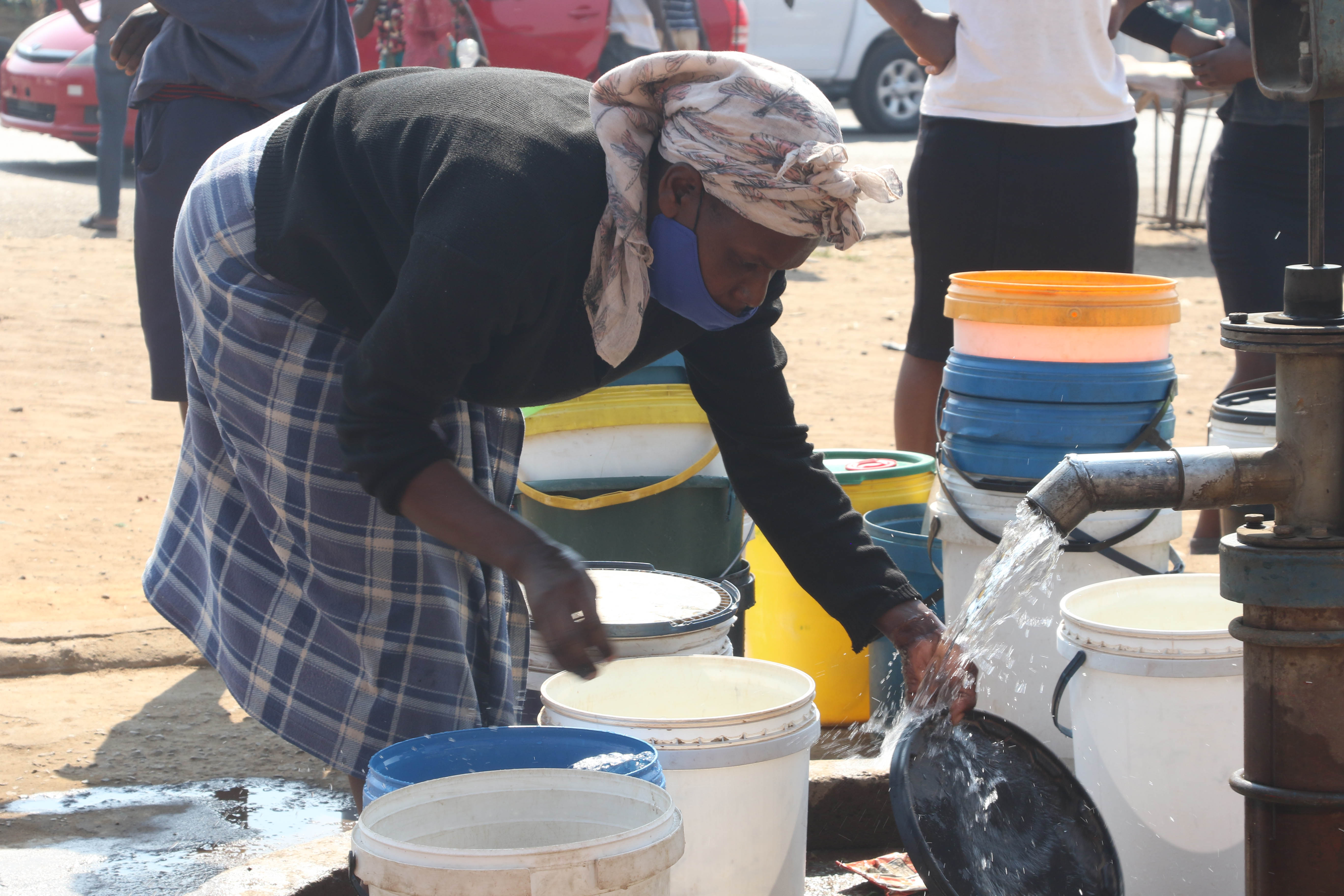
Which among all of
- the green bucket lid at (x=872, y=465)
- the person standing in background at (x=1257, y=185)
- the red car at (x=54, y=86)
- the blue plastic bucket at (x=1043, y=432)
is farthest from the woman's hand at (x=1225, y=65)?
the red car at (x=54, y=86)

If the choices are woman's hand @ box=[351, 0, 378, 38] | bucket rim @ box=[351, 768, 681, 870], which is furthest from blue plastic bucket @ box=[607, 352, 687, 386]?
woman's hand @ box=[351, 0, 378, 38]

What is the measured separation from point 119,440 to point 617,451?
2.84 m

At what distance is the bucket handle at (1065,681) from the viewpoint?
2.35 meters

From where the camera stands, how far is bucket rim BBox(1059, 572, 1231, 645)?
88.0 inches

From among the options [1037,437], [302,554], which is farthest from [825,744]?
[302,554]

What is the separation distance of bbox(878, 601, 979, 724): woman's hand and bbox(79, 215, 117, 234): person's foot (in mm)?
7761

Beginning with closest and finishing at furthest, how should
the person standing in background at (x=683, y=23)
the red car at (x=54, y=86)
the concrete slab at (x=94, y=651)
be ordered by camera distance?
1. the concrete slab at (x=94, y=651)
2. the person standing in background at (x=683, y=23)
3. the red car at (x=54, y=86)

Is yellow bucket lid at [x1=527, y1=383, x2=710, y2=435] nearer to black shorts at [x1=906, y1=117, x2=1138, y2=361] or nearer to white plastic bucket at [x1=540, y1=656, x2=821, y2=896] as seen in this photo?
black shorts at [x1=906, y1=117, x2=1138, y2=361]

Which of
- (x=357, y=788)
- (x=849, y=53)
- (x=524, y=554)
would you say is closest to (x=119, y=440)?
(x=357, y=788)

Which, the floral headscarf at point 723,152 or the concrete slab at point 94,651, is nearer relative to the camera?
the floral headscarf at point 723,152

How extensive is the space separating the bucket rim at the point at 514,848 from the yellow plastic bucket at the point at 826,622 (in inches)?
57.3

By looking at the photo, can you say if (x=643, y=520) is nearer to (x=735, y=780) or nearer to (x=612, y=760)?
(x=735, y=780)

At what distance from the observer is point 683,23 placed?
809 cm

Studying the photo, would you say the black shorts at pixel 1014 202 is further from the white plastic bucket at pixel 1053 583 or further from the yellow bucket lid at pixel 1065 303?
the white plastic bucket at pixel 1053 583
